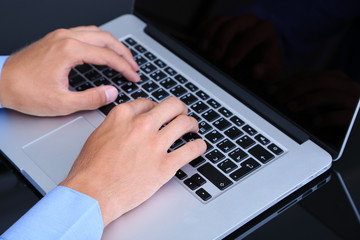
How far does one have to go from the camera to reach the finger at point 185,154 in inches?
30.2

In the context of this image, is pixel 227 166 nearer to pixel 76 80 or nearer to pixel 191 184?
pixel 191 184

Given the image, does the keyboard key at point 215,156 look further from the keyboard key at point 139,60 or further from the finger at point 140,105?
the keyboard key at point 139,60

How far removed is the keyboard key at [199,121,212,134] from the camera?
0.87 metres

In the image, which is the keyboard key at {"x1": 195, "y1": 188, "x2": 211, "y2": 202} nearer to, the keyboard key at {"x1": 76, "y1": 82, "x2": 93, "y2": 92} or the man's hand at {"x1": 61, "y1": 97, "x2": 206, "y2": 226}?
the man's hand at {"x1": 61, "y1": 97, "x2": 206, "y2": 226}

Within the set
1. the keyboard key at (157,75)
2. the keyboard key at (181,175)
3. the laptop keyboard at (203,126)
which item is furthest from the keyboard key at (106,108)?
the keyboard key at (181,175)

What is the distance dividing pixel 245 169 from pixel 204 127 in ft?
0.38

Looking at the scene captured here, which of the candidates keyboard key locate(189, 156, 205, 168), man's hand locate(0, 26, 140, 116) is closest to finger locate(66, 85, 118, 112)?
man's hand locate(0, 26, 140, 116)

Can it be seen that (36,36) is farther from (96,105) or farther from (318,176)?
(318,176)

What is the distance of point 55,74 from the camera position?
90 centimetres

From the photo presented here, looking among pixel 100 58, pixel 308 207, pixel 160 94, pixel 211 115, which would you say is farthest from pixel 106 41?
pixel 308 207

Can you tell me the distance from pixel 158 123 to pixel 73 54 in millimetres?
234

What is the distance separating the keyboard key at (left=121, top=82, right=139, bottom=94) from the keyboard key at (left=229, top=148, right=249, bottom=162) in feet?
0.81

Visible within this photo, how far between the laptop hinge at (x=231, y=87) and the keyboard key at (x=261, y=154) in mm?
62

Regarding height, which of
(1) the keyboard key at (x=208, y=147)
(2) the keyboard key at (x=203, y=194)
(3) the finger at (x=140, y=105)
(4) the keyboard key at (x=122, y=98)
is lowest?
(4) the keyboard key at (x=122, y=98)
